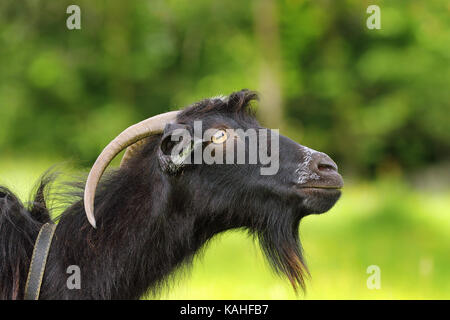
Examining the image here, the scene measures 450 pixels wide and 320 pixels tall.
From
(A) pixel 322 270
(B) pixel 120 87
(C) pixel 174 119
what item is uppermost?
(B) pixel 120 87

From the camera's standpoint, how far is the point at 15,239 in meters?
3.90

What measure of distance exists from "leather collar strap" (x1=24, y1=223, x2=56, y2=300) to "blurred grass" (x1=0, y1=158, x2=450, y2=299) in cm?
205

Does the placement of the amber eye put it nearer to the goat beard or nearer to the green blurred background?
the goat beard

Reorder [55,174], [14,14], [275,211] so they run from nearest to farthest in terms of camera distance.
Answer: [275,211] < [55,174] < [14,14]

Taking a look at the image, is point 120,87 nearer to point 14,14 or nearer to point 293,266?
point 14,14

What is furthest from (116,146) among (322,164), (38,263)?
(322,164)

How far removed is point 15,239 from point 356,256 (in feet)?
18.5

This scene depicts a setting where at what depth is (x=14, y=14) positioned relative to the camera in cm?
2020

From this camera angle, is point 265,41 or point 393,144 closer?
point 265,41

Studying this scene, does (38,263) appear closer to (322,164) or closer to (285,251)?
(285,251)

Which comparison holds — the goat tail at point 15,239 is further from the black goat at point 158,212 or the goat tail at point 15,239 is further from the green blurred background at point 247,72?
the green blurred background at point 247,72

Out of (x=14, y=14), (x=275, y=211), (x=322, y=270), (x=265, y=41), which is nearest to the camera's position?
(x=275, y=211)

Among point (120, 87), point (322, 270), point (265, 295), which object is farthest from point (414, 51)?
point (265, 295)
